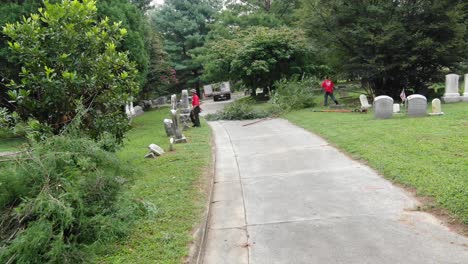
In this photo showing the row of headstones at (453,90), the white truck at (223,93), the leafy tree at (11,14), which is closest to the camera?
the leafy tree at (11,14)

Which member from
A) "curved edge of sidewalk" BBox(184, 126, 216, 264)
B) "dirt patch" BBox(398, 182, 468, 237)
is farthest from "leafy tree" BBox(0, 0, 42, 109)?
"dirt patch" BBox(398, 182, 468, 237)

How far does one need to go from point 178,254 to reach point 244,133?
33.7ft

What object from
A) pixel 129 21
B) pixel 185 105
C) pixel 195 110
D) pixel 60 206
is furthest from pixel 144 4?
pixel 60 206

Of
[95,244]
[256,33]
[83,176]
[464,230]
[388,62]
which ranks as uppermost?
[256,33]

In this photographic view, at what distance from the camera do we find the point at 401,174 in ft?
21.4

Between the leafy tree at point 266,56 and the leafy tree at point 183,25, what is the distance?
1598 centimetres

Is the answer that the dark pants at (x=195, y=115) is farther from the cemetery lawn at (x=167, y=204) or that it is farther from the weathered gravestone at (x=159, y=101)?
the weathered gravestone at (x=159, y=101)

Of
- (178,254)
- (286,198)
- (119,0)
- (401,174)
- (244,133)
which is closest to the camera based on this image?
(178,254)

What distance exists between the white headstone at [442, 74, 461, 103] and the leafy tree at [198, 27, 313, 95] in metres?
10.1

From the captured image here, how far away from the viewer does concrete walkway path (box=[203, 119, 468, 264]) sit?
4.10m

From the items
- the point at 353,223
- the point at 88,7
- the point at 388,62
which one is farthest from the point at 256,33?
the point at 353,223

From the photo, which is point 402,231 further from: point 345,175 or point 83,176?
point 83,176

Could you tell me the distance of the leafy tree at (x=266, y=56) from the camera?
26.6 meters

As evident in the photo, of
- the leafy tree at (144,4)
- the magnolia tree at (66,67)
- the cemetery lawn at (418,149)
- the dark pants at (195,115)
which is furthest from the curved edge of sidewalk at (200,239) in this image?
the leafy tree at (144,4)
